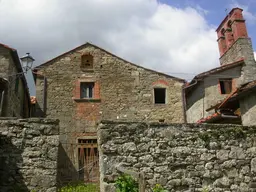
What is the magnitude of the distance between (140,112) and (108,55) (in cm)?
390

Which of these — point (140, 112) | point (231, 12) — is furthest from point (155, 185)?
point (231, 12)

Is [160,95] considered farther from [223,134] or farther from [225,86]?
[223,134]

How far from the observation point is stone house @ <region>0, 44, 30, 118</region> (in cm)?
1320

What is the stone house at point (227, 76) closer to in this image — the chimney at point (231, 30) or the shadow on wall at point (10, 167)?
the chimney at point (231, 30)

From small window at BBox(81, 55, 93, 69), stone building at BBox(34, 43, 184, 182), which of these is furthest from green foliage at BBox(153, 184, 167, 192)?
small window at BBox(81, 55, 93, 69)

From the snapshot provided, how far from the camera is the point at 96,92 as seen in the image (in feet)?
54.6

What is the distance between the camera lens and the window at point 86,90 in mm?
16672

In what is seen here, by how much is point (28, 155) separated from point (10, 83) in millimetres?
8278

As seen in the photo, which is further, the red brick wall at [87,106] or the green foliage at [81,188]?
the red brick wall at [87,106]

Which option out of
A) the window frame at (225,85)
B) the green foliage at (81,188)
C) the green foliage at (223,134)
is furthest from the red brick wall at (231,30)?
the green foliage at (81,188)

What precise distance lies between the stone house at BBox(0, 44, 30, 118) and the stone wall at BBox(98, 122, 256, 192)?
7698 millimetres

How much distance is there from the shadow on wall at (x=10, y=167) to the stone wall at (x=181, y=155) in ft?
6.13

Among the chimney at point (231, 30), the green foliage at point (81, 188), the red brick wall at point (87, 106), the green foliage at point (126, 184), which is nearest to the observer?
the green foliage at point (126, 184)

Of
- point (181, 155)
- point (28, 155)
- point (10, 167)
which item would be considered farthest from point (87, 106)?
point (181, 155)
